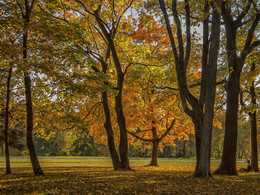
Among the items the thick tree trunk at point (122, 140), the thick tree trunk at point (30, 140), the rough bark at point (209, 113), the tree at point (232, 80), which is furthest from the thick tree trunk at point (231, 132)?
the thick tree trunk at point (30, 140)

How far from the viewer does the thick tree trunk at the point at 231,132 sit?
1273cm

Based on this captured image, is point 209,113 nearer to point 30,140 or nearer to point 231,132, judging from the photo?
point 231,132

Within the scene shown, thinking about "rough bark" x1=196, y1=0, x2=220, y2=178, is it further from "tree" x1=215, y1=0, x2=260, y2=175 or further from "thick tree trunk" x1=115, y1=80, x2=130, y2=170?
"thick tree trunk" x1=115, y1=80, x2=130, y2=170

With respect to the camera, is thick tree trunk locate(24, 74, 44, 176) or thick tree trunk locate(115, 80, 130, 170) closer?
thick tree trunk locate(24, 74, 44, 176)

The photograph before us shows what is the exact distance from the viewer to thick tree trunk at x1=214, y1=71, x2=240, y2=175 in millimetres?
12727

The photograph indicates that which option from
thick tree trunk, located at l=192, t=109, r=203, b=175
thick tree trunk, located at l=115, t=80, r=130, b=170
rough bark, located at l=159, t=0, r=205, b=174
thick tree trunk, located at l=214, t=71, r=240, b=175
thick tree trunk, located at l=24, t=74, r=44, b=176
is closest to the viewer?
thick tree trunk, located at l=192, t=109, r=203, b=175

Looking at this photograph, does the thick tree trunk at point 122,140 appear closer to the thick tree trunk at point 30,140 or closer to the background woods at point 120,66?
the background woods at point 120,66

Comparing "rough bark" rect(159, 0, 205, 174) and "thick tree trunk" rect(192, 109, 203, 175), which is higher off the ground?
"rough bark" rect(159, 0, 205, 174)

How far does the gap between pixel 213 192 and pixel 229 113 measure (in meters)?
6.97

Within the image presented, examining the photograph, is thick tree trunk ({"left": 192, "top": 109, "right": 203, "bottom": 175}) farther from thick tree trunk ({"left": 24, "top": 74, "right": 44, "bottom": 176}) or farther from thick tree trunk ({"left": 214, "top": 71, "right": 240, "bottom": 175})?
thick tree trunk ({"left": 24, "top": 74, "right": 44, "bottom": 176})

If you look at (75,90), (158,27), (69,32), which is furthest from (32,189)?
(158,27)

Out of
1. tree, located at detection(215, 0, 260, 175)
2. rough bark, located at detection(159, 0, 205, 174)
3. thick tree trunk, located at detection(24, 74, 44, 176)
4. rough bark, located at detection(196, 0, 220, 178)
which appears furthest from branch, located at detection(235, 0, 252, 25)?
thick tree trunk, located at detection(24, 74, 44, 176)

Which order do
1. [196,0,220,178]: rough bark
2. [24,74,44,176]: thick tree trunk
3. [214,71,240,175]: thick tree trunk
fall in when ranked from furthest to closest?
[214,71,240,175]: thick tree trunk
[24,74,44,176]: thick tree trunk
[196,0,220,178]: rough bark

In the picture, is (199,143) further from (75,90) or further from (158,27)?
(158,27)
